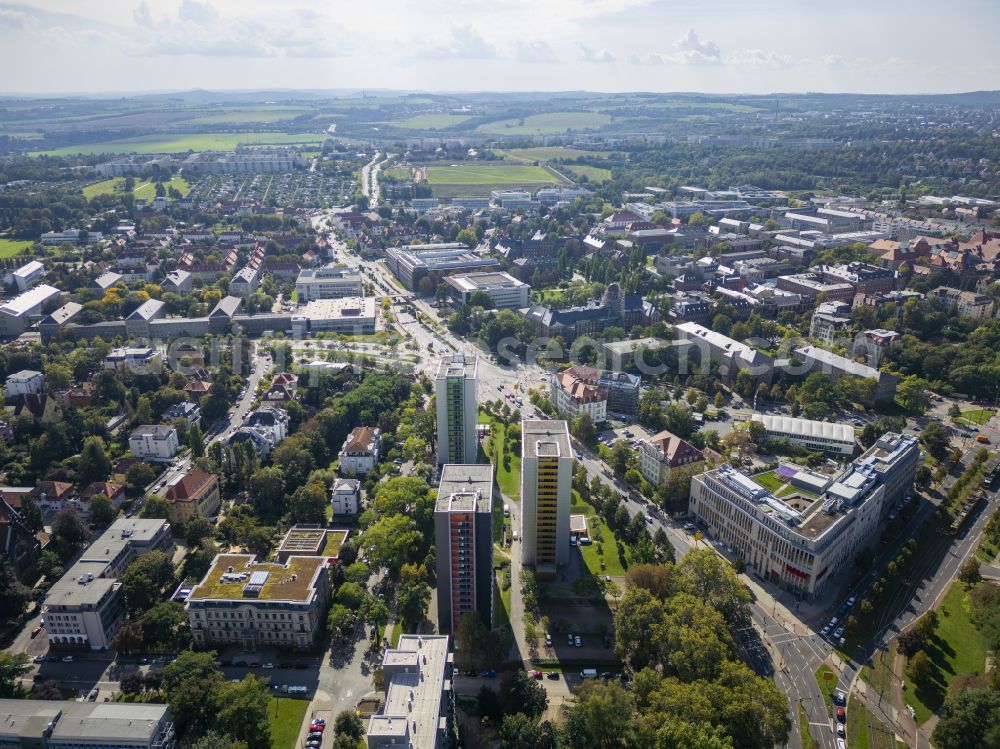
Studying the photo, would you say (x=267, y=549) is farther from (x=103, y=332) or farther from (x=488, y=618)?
(x=103, y=332)

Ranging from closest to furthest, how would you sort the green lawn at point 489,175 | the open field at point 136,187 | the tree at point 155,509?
the tree at point 155,509
the open field at point 136,187
the green lawn at point 489,175

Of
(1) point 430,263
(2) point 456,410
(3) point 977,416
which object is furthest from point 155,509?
(3) point 977,416

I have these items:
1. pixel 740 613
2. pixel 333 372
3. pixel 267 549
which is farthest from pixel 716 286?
pixel 267 549

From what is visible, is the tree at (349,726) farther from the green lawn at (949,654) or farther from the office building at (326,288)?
the office building at (326,288)

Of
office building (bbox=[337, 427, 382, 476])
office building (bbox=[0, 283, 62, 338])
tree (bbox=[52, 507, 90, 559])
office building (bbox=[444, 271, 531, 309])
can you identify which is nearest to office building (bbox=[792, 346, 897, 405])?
office building (bbox=[444, 271, 531, 309])

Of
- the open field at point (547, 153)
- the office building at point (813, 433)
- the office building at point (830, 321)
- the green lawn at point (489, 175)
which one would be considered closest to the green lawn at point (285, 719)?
the office building at point (813, 433)

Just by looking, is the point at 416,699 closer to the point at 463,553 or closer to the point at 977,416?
the point at 463,553
